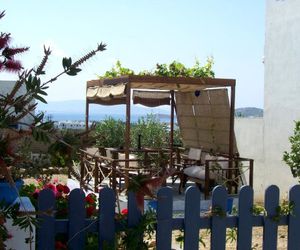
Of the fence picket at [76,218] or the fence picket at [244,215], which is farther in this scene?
the fence picket at [244,215]

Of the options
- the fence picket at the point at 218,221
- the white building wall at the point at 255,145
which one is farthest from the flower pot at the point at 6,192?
the white building wall at the point at 255,145

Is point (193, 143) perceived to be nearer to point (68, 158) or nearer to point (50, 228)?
point (50, 228)

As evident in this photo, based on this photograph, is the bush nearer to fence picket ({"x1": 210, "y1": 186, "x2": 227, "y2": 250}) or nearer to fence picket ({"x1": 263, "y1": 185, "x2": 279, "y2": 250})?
fence picket ({"x1": 263, "y1": 185, "x2": 279, "y2": 250})

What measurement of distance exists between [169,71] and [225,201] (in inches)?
224

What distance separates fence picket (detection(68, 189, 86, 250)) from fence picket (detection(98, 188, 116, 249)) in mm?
116

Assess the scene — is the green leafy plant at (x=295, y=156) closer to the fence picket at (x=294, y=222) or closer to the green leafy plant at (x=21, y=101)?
the fence picket at (x=294, y=222)

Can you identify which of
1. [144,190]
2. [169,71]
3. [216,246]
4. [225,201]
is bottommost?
[216,246]

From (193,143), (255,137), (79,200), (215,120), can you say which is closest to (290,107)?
(255,137)

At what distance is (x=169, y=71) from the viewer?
365 inches

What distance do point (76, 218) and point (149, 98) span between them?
803 cm

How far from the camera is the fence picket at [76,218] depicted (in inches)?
132

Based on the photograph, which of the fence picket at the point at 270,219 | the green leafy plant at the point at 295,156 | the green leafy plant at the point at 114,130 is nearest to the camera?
the fence picket at the point at 270,219

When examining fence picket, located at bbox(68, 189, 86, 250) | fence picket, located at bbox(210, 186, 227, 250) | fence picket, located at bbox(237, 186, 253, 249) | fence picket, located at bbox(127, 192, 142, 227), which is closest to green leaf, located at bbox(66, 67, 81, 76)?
fence picket, located at bbox(68, 189, 86, 250)

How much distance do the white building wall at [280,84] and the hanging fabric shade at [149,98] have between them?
8.16 ft
